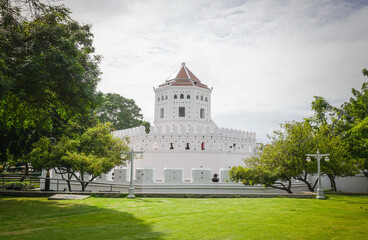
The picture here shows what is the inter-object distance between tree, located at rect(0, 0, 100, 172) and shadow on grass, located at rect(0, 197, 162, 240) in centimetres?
371

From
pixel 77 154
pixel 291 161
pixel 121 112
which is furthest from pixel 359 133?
pixel 121 112

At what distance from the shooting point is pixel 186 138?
3103cm

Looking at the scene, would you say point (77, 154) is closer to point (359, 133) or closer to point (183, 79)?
point (359, 133)

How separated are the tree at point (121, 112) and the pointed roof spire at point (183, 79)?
12.8 meters

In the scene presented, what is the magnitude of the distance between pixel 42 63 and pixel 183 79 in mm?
28863

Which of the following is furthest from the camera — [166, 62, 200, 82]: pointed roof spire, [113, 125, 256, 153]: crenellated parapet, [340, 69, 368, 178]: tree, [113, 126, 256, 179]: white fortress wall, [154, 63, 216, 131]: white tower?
[166, 62, 200, 82]: pointed roof spire

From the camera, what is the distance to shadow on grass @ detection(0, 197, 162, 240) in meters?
6.85

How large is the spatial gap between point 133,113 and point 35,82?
41.8m

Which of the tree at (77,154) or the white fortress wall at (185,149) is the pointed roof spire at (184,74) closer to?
the white fortress wall at (185,149)

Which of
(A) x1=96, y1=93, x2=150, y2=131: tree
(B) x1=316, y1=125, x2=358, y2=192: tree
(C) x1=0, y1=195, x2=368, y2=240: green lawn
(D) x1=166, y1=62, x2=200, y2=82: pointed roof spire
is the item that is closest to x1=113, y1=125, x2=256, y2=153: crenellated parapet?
(D) x1=166, y1=62, x2=200, y2=82: pointed roof spire

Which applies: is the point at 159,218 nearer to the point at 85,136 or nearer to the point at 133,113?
the point at 85,136

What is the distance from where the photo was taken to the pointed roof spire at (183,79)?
3825 cm

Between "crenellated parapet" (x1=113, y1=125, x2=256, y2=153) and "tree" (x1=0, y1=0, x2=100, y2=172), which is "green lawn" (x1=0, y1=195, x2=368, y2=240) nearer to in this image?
"tree" (x1=0, y1=0, x2=100, y2=172)

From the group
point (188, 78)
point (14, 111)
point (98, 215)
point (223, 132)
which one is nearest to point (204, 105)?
point (188, 78)
